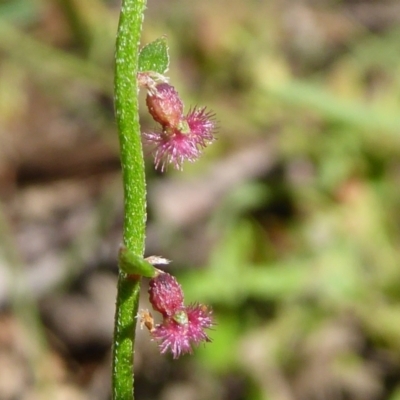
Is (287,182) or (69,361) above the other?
(287,182)

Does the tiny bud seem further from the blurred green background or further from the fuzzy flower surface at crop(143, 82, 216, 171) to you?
the blurred green background

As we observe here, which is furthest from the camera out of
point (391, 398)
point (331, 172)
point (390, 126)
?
point (331, 172)

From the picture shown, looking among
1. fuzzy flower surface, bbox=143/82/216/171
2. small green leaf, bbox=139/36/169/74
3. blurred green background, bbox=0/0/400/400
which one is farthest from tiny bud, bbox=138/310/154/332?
blurred green background, bbox=0/0/400/400

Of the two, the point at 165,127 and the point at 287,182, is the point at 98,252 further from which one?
the point at 165,127

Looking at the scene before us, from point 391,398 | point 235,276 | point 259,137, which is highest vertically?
point 259,137

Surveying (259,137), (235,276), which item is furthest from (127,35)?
(259,137)

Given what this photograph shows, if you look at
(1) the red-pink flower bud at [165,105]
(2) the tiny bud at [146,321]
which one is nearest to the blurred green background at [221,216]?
(2) the tiny bud at [146,321]
